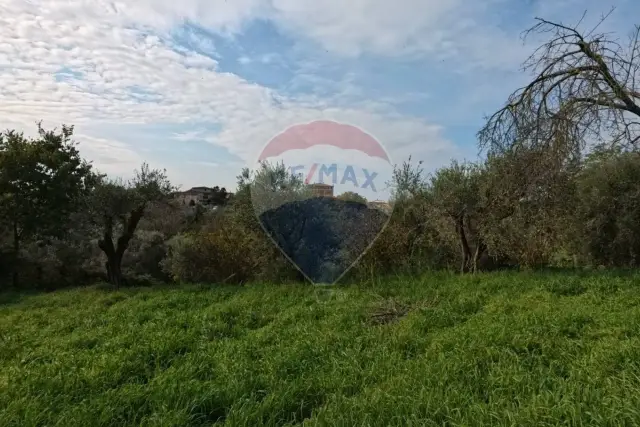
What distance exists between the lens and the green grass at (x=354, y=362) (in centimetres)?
362

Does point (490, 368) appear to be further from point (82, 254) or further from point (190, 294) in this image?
point (82, 254)

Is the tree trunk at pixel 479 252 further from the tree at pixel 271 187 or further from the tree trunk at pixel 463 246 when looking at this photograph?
the tree at pixel 271 187

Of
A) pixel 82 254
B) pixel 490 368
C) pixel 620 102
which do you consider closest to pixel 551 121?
pixel 620 102

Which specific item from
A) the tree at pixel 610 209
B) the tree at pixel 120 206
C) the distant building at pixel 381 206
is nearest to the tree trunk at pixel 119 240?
the tree at pixel 120 206

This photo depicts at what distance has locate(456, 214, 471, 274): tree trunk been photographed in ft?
37.4

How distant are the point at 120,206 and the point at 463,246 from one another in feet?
30.9

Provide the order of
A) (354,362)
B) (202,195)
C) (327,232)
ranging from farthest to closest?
(202,195), (327,232), (354,362)

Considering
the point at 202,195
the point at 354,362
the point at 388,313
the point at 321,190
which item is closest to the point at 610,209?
the point at 321,190

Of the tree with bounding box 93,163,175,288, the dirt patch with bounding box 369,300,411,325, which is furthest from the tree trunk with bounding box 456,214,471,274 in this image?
the tree with bounding box 93,163,175,288

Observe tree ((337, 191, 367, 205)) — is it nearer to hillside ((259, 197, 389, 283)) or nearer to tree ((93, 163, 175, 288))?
hillside ((259, 197, 389, 283))

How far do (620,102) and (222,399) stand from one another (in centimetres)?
874

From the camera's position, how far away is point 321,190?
11102 mm

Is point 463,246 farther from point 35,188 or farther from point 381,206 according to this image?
point 35,188

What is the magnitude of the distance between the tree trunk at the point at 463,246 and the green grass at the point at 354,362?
2840 millimetres
